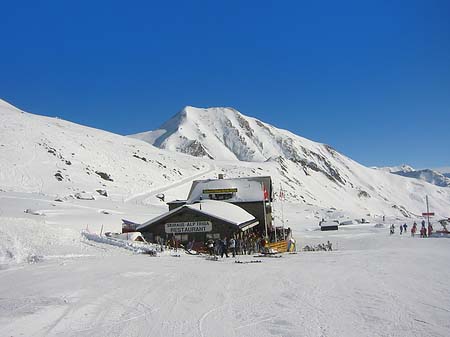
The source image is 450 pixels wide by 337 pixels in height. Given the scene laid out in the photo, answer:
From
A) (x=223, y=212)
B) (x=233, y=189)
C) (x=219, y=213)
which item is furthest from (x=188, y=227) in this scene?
(x=233, y=189)

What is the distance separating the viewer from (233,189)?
124 feet

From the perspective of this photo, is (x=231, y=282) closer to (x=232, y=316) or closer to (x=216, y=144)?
(x=232, y=316)

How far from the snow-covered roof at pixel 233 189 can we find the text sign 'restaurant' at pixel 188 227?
9.34 meters

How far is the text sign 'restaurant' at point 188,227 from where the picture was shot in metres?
28.2

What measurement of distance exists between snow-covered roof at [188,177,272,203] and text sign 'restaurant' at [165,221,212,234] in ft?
30.6

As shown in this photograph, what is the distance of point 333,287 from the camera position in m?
11.6

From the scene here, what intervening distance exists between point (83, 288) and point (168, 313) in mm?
3182

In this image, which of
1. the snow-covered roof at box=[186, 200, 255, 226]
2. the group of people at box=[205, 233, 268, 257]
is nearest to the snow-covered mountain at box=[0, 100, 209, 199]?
the snow-covered roof at box=[186, 200, 255, 226]

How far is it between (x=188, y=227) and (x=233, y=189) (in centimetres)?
1029

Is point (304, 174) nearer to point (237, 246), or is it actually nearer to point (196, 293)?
point (237, 246)

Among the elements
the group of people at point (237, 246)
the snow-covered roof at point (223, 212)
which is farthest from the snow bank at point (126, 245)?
the snow-covered roof at point (223, 212)

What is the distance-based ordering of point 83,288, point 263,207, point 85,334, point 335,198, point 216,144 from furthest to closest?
point 216,144 → point 335,198 → point 263,207 → point 83,288 → point 85,334

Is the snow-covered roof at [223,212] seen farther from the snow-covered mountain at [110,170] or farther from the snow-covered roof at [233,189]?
the snow-covered mountain at [110,170]

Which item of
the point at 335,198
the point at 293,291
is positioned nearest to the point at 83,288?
the point at 293,291
